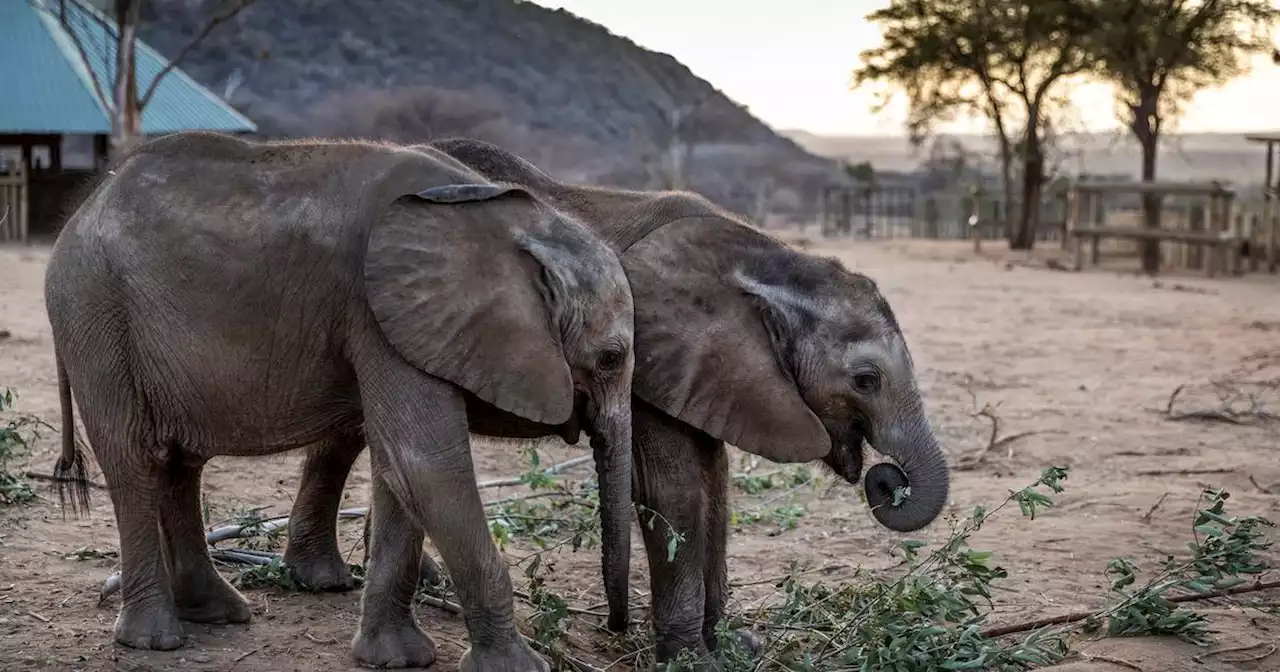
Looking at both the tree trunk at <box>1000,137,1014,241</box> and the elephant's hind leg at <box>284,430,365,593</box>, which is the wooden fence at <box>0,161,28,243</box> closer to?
the elephant's hind leg at <box>284,430,365,593</box>

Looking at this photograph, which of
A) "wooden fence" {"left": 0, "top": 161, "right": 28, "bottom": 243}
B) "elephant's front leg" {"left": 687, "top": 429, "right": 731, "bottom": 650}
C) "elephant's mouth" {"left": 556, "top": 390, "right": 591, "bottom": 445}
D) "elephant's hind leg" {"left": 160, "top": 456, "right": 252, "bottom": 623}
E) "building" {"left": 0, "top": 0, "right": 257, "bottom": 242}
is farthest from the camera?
"building" {"left": 0, "top": 0, "right": 257, "bottom": 242}

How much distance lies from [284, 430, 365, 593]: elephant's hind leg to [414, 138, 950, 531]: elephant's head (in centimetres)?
127

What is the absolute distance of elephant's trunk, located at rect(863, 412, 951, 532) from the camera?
4.98m

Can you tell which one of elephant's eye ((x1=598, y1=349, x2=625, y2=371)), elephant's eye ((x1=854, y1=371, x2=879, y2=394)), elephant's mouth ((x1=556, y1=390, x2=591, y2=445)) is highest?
elephant's eye ((x1=598, y1=349, x2=625, y2=371))

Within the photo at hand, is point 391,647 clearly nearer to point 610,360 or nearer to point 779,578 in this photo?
point 610,360

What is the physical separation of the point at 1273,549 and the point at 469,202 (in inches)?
164

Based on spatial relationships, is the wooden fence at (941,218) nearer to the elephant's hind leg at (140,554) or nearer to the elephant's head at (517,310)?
the elephant's head at (517,310)

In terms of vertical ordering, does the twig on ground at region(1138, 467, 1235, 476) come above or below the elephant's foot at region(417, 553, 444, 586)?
below

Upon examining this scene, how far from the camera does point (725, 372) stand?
191 inches

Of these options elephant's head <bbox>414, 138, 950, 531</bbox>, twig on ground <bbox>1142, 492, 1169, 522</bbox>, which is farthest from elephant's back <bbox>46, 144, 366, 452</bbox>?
twig on ground <bbox>1142, 492, 1169, 522</bbox>

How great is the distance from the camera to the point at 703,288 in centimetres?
492

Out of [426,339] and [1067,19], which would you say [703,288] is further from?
[1067,19]

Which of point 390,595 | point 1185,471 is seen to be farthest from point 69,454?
point 1185,471

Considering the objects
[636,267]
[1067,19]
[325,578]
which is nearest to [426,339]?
[636,267]
